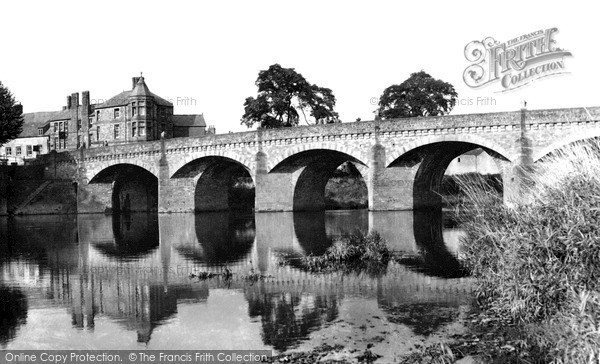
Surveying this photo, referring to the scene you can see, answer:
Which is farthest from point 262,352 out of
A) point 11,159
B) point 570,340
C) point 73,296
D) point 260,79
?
point 11,159

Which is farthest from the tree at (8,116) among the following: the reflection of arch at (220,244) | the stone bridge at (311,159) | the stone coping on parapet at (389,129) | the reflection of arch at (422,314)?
the reflection of arch at (422,314)

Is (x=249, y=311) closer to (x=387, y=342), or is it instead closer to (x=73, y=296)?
(x=387, y=342)

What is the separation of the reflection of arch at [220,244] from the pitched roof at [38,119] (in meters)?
51.1

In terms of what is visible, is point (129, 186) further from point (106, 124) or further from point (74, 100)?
point (74, 100)

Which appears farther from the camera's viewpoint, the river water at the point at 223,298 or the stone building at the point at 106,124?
the stone building at the point at 106,124

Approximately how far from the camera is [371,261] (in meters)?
17.2

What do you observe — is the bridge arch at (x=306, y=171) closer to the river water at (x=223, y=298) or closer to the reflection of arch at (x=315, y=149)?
the reflection of arch at (x=315, y=149)

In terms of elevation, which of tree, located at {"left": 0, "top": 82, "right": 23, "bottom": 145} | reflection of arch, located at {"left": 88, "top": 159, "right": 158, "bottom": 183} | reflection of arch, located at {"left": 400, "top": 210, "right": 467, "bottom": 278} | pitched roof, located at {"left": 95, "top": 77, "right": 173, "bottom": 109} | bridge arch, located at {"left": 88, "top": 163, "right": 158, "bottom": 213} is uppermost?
pitched roof, located at {"left": 95, "top": 77, "right": 173, "bottom": 109}

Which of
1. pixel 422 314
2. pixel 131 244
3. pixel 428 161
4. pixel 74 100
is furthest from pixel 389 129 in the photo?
pixel 74 100

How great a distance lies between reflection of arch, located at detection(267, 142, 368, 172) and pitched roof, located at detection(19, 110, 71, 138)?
149 feet

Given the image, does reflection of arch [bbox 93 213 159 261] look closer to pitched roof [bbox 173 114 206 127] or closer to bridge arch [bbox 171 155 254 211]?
bridge arch [bbox 171 155 254 211]

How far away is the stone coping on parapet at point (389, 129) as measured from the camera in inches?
1197

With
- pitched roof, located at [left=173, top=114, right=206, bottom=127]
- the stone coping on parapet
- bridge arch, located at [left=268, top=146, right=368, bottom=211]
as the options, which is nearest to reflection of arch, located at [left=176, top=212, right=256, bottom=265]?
bridge arch, located at [left=268, top=146, right=368, bottom=211]

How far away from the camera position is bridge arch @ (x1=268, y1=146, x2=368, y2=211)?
3897 centimetres
